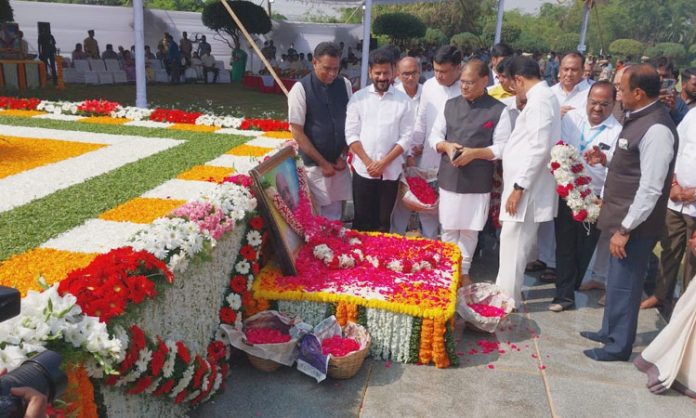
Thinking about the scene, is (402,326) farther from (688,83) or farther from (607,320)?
(688,83)

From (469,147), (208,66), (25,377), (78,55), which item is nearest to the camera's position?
(25,377)

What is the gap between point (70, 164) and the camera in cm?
527

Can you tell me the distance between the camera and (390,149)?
4.82 meters

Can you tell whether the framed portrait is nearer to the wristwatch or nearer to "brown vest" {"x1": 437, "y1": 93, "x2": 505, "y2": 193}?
"brown vest" {"x1": 437, "y1": 93, "x2": 505, "y2": 193}

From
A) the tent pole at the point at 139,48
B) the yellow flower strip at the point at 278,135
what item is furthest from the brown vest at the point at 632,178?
the tent pole at the point at 139,48

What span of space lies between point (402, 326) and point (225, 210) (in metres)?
1.28

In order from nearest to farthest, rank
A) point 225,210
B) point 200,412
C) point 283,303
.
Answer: point 200,412, point 225,210, point 283,303

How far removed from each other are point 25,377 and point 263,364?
1914mm

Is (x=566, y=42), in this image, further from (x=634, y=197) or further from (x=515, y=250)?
(x=634, y=197)

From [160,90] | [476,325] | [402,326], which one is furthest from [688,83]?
[160,90]

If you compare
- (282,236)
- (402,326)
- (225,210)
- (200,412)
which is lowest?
(200,412)

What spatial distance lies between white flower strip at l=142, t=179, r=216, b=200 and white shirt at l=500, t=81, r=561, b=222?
2.13 metres

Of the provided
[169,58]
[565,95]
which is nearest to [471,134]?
[565,95]

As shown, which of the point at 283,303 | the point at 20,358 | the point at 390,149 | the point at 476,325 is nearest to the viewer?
the point at 20,358
